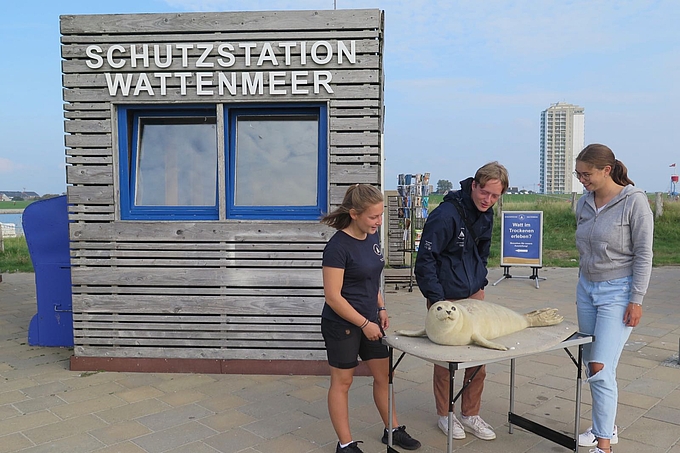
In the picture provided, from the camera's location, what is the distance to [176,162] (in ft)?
18.6

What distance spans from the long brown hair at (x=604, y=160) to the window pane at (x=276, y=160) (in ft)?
8.60

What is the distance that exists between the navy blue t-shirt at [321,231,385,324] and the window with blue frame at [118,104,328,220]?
1875 millimetres

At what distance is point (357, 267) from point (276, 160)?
7.85ft

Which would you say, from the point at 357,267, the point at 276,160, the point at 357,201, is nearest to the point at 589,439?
the point at 357,267

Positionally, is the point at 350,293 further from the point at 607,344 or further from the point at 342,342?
the point at 607,344

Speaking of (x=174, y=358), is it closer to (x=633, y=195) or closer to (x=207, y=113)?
(x=207, y=113)

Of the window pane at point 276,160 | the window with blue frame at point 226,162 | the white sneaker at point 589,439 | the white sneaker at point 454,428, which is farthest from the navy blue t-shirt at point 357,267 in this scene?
the window pane at point 276,160

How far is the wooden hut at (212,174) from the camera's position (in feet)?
17.2

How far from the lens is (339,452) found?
362 centimetres

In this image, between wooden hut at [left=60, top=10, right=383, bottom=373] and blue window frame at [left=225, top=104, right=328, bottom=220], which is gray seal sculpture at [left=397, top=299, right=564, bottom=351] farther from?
blue window frame at [left=225, top=104, right=328, bottom=220]

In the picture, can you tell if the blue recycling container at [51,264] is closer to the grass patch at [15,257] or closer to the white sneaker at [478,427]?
the white sneaker at [478,427]

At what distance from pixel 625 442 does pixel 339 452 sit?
198 cm

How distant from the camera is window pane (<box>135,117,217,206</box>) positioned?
5605mm

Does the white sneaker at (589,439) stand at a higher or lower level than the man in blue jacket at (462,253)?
lower
